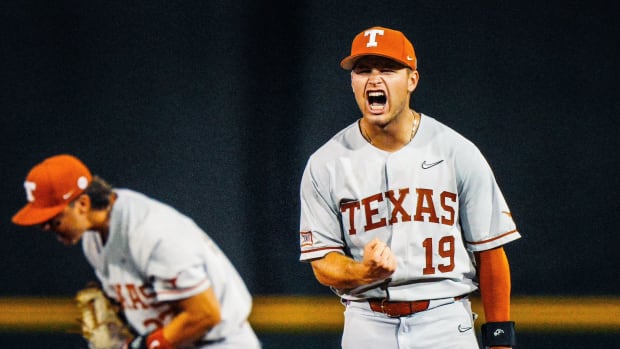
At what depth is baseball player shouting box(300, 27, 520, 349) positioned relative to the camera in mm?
2885

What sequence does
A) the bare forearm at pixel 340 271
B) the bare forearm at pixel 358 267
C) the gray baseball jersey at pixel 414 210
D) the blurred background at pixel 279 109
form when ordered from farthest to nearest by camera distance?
the blurred background at pixel 279 109
the gray baseball jersey at pixel 414 210
the bare forearm at pixel 340 271
the bare forearm at pixel 358 267

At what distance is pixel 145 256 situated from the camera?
236cm

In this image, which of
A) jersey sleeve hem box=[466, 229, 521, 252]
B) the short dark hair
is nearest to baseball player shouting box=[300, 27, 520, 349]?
jersey sleeve hem box=[466, 229, 521, 252]

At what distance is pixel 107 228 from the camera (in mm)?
2439

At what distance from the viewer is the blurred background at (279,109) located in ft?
14.6

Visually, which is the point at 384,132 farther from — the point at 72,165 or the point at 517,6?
the point at 517,6

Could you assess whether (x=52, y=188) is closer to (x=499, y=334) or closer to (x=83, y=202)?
(x=83, y=202)

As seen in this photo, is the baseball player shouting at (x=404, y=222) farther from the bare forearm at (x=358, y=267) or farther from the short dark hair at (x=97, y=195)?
the short dark hair at (x=97, y=195)

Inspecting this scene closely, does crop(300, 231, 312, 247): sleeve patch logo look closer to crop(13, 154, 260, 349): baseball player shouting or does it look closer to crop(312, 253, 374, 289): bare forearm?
crop(312, 253, 374, 289): bare forearm

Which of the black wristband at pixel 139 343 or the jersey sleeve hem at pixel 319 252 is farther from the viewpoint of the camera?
the jersey sleeve hem at pixel 319 252

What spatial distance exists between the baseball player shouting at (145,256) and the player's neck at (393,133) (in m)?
0.75

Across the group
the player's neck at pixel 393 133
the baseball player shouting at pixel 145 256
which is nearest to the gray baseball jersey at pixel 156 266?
the baseball player shouting at pixel 145 256

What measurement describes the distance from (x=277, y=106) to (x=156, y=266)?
2.21 meters

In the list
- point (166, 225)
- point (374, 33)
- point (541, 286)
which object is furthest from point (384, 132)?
point (541, 286)
